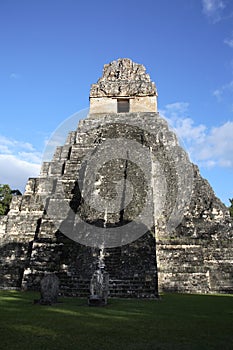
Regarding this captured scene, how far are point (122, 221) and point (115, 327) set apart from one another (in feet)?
16.4

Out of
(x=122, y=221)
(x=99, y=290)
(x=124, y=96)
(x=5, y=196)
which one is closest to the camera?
(x=99, y=290)

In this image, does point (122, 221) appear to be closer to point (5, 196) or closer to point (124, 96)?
point (124, 96)

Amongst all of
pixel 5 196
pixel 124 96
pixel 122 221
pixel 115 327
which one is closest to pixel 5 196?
pixel 5 196

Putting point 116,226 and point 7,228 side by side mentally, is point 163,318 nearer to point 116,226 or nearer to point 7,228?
point 116,226

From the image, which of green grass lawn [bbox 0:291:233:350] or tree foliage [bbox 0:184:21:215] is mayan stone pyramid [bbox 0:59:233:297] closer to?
green grass lawn [bbox 0:291:233:350]

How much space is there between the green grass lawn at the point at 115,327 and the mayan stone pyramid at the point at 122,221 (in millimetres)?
1804

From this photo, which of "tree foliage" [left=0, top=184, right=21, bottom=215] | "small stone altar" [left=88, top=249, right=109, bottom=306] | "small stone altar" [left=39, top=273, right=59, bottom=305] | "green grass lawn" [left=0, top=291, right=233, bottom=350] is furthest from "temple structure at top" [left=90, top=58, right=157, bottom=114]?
"green grass lawn" [left=0, top=291, right=233, bottom=350]

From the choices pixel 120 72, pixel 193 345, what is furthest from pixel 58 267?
pixel 120 72

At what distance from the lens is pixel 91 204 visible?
958 centimetres

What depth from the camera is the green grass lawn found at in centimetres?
313

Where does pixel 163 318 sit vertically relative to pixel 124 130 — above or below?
below

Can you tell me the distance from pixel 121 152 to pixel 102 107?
5.21 meters

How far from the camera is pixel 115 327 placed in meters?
3.86

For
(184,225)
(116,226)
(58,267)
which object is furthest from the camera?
(184,225)
